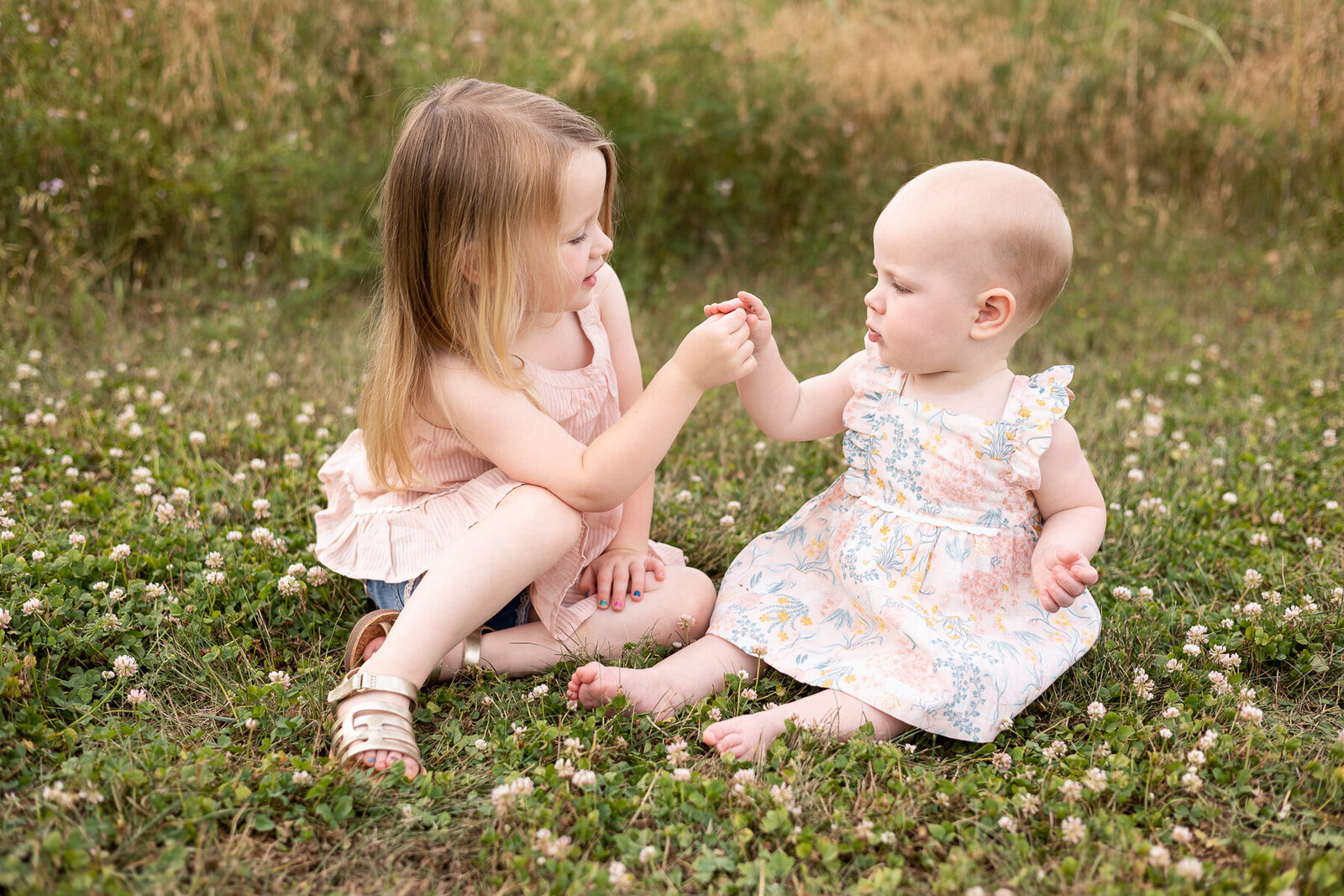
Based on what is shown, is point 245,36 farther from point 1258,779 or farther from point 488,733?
point 1258,779

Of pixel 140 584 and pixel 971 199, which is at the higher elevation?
pixel 971 199

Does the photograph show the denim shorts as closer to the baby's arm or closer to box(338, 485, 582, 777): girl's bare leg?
box(338, 485, 582, 777): girl's bare leg

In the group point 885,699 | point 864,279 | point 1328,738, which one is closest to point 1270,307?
point 864,279

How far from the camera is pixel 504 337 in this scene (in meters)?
2.61

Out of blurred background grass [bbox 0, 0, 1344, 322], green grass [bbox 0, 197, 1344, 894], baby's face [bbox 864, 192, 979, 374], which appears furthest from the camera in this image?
blurred background grass [bbox 0, 0, 1344, 322]

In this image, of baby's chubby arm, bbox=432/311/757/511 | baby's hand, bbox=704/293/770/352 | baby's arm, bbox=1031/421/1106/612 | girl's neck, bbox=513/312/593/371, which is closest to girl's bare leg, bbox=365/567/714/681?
baby's chubby arm, bbox=432/311/757/511

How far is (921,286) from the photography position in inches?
96.6

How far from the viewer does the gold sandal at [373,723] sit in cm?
230

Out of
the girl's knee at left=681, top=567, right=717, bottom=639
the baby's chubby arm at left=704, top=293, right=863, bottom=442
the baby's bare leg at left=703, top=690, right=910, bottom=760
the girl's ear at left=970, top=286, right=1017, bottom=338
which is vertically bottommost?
the girl's knee at left=681, top=567, right=717, bottom=639

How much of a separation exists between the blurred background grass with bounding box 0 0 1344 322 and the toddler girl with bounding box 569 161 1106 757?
8.78 ft

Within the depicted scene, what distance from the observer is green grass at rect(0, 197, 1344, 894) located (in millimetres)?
2035

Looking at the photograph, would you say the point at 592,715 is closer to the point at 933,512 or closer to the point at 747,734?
the point at 747,734

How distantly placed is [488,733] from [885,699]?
90 cm

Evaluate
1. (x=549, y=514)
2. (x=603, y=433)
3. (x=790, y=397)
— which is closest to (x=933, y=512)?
(x=790, y=397)
